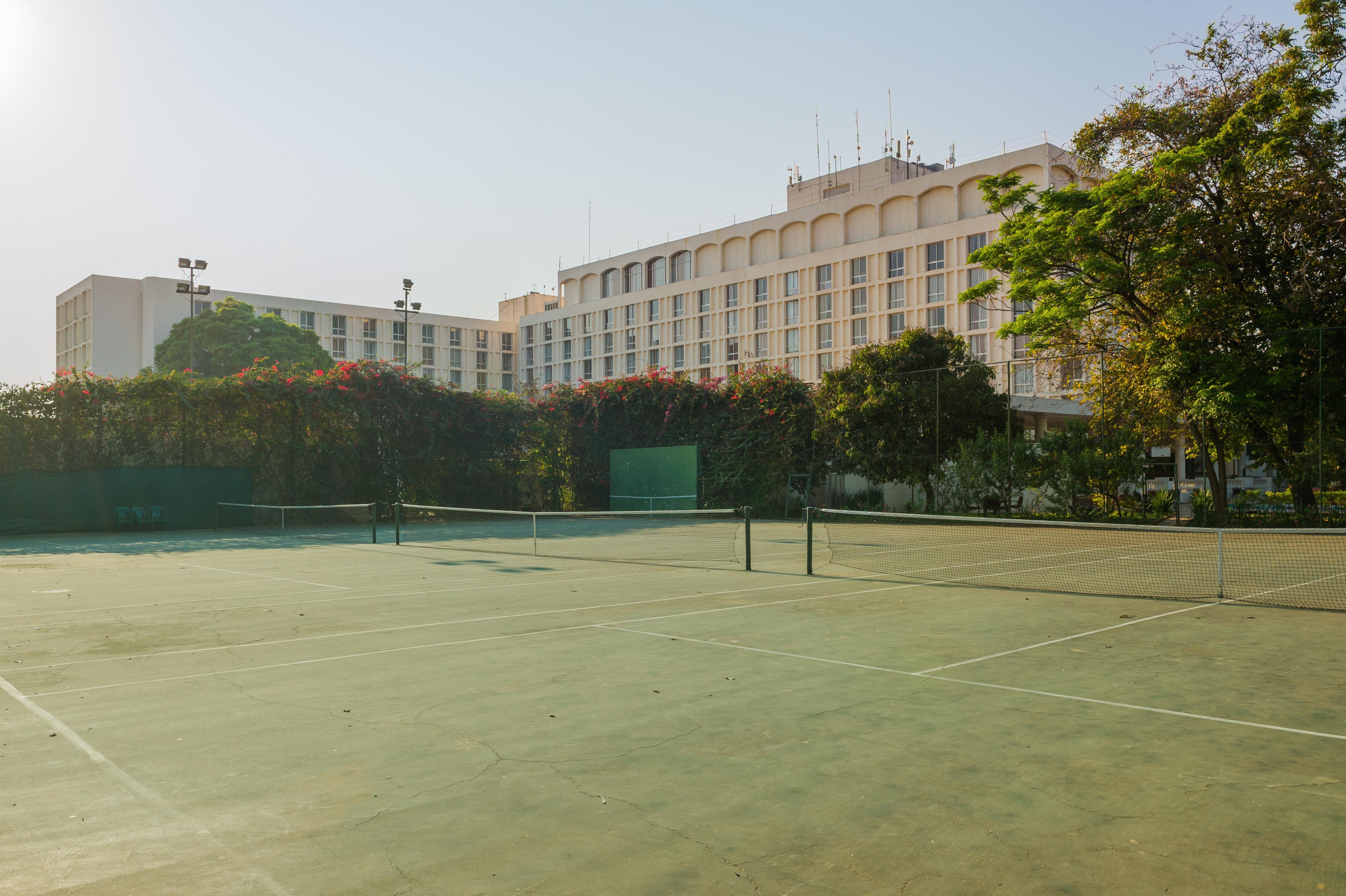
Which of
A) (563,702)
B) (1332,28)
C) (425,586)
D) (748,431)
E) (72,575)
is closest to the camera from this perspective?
(563,702)

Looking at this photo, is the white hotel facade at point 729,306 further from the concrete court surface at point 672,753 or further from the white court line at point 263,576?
the concrete court surface at point 672,753

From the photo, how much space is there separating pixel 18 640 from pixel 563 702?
5.67 meters

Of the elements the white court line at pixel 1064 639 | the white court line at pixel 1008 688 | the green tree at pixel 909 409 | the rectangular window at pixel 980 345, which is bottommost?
the white court line at pixel 1064 639

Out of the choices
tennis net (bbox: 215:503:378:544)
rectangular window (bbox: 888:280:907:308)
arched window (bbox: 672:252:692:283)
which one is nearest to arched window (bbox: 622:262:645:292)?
arched window (bbox: 672:252:692:283)

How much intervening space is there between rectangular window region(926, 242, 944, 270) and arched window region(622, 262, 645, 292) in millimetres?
30390

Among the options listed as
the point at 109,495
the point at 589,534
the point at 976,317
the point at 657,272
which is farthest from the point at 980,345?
the point at 109,495

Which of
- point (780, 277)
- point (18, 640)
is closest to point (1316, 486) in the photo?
point (18, 640)

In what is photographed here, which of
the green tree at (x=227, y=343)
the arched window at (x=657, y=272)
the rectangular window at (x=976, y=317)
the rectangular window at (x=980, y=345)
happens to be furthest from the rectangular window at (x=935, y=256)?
the green tree at (x=227, y=343)

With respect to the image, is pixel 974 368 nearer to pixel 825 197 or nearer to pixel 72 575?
pixel 72 575

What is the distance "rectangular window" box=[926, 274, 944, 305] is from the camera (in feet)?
202

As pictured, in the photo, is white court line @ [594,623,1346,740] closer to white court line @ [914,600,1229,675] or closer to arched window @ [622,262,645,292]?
white court line @ [914,600,1229,675]

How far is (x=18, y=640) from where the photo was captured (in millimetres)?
8086

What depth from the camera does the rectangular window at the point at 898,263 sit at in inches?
2505

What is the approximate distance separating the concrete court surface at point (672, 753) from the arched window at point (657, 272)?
7564cm
